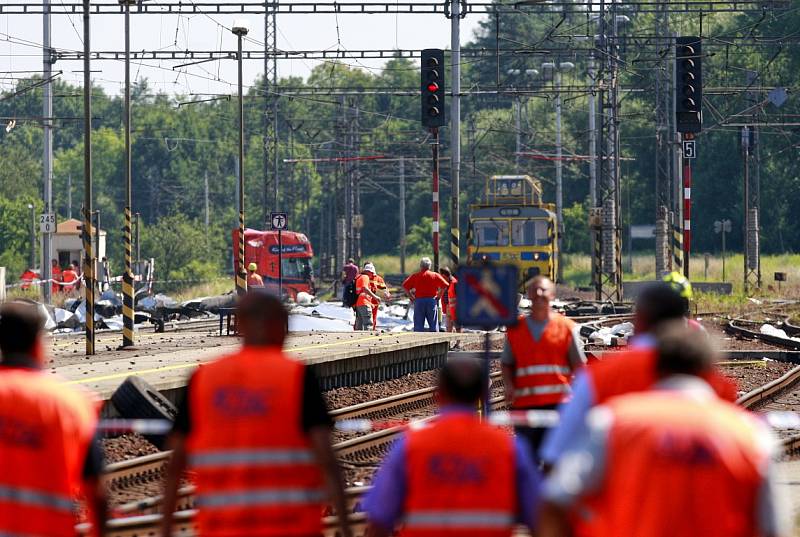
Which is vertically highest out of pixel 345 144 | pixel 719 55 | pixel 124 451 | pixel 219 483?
pixel 719 55

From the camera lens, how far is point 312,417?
5801 mm

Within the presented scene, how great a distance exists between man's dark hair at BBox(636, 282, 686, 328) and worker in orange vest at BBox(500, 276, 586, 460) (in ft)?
11.4

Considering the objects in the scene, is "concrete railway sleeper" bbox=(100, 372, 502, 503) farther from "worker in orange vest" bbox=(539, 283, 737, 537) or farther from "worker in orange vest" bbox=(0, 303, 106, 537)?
"worker in orange vest" bbox=(0, 303, 106, 537)

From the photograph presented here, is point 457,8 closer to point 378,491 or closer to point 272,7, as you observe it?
point 272,7

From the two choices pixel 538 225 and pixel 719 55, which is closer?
pixel 538 225

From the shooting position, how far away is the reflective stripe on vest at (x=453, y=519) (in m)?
5.35

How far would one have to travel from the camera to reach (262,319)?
19.3ft

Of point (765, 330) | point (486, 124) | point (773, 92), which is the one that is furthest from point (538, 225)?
point (486, 124)

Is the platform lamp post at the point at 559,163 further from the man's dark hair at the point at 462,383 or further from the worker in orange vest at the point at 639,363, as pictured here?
the man's dark hair at the point at 462,383

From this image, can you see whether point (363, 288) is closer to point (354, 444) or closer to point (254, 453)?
point (354, 444)

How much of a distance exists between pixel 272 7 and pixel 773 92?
1649cm

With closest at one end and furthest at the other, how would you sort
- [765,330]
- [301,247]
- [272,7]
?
1. [765,330]
2. [272,7]
3. [301,247]

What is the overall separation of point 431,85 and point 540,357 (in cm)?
1913

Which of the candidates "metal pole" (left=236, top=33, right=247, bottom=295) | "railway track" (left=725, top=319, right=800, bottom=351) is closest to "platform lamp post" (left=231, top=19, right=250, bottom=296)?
"metal pole" (left=236, top=33, right=247, bottom=295)
